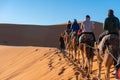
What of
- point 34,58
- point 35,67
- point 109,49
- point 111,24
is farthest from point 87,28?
point 34,58

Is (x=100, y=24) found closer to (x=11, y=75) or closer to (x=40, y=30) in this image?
(x=40, y=30)

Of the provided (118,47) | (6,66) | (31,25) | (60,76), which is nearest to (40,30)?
(31,25)

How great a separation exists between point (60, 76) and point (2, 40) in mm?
54601

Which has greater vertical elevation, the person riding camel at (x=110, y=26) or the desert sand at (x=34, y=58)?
the person riding camel at (x=110, y=26)

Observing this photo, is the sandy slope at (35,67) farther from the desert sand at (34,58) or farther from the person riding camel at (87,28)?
the person riding camel at (87,28)

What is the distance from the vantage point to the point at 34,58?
2941cm

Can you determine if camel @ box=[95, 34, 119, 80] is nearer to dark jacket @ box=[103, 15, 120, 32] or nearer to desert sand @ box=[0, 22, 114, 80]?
dark jacket @ box=[103, 15, 120, 32]

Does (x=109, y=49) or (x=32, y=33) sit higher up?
(x=109, y=49)

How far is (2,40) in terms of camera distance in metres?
71.9

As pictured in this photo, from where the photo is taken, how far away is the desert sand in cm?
1995

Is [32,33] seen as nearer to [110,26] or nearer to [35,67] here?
[35,67]

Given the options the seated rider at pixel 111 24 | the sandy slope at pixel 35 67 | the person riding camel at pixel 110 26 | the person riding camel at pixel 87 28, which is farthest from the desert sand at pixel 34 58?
the seated rider at pixel 111 24

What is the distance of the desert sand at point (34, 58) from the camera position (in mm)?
19953

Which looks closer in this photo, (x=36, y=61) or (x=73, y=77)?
(x=73, y=77)
